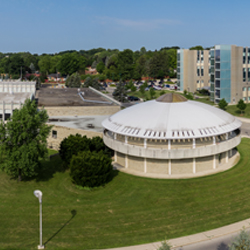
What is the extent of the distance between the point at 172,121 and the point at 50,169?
17.6m

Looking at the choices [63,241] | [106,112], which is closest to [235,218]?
[63,241]

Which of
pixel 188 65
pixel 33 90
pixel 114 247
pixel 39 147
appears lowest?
pixel 114 247

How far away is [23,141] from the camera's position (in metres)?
38.6

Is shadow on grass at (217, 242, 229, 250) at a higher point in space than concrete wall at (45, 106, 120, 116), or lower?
lower

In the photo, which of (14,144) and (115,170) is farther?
(115,170)

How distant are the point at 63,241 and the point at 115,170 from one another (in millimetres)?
16496

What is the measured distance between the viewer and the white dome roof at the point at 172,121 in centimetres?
4041

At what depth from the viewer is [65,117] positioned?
222ft

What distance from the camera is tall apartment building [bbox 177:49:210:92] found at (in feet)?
415

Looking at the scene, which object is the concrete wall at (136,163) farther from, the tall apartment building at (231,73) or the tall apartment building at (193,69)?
the tall apartment building at (193,69)

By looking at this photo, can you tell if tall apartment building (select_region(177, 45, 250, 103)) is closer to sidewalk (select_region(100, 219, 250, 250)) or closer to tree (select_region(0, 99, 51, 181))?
tree (select_region(0, 99, 51, 181))

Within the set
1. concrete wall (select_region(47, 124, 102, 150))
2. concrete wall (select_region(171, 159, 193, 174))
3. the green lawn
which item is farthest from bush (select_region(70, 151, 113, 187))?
concrete wall (select_region(47, 124, 102, 150))

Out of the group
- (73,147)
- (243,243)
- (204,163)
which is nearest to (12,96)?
(73,147)

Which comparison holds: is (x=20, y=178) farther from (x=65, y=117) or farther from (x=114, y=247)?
(x=65, y=117)
